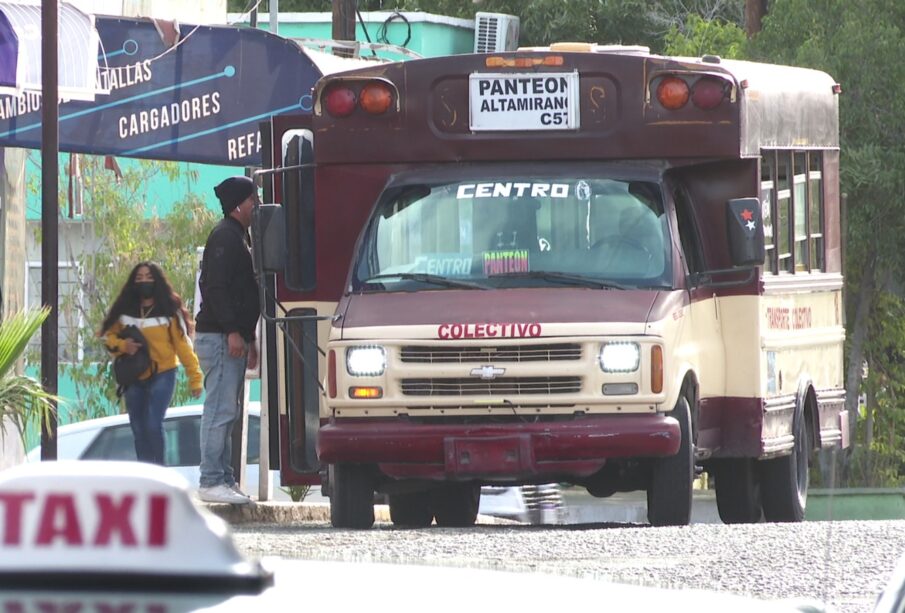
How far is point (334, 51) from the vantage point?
21938mm

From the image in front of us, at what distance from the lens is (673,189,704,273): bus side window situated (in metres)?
11.3

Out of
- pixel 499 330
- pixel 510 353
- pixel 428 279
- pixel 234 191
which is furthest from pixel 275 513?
pixel 499 330

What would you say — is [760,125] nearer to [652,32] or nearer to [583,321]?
[583,321]

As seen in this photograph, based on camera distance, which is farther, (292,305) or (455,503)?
(455,503)

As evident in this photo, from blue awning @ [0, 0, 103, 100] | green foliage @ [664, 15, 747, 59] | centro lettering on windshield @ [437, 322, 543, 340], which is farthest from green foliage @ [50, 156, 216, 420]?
centro lettering on windshield @ [437, 322, 543, 340]

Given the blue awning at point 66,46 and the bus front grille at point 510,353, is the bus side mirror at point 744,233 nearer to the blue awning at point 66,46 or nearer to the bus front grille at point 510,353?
the bus front grille at point 510,353

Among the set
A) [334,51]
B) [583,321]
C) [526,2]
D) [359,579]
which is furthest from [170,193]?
[359,579]

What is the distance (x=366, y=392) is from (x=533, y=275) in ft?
3.40

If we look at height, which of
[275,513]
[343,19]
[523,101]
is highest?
[343,19]

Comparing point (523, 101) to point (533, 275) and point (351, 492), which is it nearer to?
point (533, 275)

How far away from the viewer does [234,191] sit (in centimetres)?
1232

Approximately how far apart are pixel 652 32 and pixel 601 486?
26.9m

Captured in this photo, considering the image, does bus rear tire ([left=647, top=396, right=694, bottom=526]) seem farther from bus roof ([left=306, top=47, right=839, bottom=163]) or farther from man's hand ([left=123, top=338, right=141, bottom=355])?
man's hand ([left=123, top=338, right=141, bottom=355])

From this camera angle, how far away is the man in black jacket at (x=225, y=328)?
484 inches
